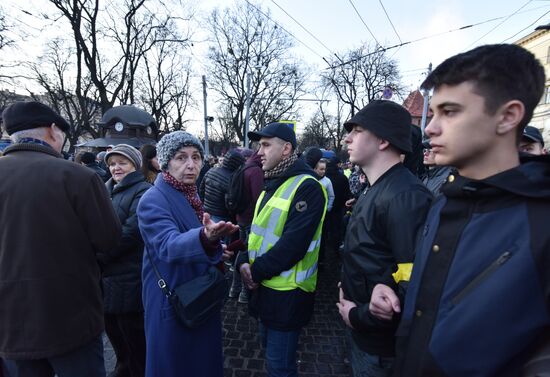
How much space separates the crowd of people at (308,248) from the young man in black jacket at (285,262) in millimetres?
12

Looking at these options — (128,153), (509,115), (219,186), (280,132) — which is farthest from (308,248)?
(219,186)

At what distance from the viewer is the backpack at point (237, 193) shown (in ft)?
14.7

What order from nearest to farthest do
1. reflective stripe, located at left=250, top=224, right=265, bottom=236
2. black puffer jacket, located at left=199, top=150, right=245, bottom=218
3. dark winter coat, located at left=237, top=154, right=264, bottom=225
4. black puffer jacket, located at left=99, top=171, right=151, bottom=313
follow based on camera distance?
reflective stripe, located at left=250, top=224, right=265, bottom=236 < black puffer jacket, located at left=99, top=171, right=151, bottom=313 < dark winter coat, located at left=237, top=154, right=264, bottom=225 < black puffer jacket, located at left=199, top=150, right=245, bottom=218

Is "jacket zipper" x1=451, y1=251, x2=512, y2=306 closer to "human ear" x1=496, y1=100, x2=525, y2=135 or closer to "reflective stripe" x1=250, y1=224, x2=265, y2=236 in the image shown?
"human ear" x1=496, y1=100, x2=525, y2=135

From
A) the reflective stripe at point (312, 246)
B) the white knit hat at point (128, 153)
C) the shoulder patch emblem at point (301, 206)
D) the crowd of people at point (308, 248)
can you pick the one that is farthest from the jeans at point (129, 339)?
the shoulder patch emblem at point (301, 206)

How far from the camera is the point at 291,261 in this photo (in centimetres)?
226

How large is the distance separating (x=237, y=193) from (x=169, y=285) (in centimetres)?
257

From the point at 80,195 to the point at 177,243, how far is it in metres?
0.78

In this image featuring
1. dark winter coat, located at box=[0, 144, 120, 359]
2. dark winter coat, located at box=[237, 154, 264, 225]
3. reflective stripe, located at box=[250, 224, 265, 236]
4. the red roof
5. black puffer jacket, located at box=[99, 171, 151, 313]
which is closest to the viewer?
dark winter coat, located at box=[0, 144, 120, 359]

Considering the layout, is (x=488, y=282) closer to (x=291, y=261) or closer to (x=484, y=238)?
(x=484, y=238)

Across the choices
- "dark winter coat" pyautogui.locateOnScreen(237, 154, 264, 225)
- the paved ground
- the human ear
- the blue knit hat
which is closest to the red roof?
"dark winter coat" pyautogui.locateOnScreen(237, 154, 264, 225)

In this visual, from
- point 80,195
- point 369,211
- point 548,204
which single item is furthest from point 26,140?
point 548,204

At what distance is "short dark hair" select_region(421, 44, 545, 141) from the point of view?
1071 mm

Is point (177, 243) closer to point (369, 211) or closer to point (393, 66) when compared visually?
point (369, 211)
